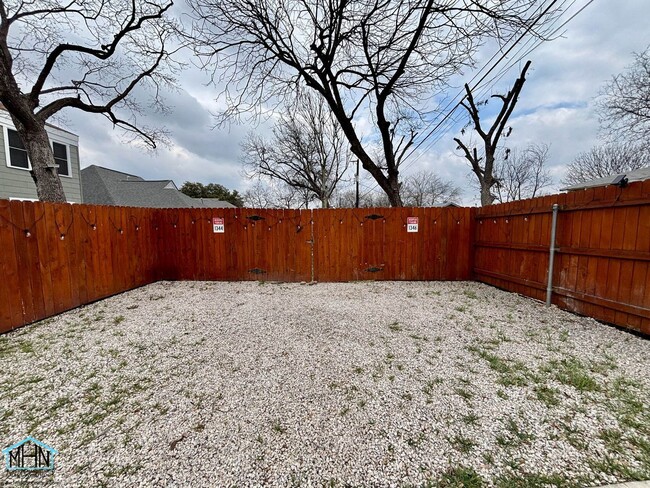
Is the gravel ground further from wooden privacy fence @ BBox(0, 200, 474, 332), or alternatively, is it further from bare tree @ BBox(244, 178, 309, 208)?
bare tree @ BBox(244, 178, 309, 208)

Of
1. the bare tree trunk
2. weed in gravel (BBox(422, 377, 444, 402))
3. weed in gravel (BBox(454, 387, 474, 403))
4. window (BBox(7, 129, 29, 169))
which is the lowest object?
weed in gravel (BBox(422, 377, 444, 402))

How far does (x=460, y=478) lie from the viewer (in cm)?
132

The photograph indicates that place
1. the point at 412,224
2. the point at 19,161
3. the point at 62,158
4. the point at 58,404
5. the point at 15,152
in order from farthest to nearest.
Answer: the point at 62,158
the point at 19,161
the point at 15,152
the point at 412,224
the point at 58,404

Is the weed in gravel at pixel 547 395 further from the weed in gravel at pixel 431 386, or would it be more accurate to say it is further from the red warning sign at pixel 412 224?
the red warning sign at pixel 412 224

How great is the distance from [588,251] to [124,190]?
18.8 metres

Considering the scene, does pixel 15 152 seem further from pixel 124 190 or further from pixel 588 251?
pixel 588 251

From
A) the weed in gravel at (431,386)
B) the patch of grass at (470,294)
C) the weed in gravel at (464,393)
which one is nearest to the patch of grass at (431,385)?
the weed in gravel at (431,386)

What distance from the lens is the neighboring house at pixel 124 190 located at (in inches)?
524

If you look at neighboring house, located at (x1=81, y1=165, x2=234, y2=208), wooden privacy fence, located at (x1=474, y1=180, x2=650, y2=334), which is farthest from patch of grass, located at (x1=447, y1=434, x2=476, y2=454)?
neighboring house, located at (x1=81, y1=165, x2=234, y2=208)

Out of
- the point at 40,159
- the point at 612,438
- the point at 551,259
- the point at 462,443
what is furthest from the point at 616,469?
the point at 40,159

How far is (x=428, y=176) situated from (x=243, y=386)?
29.1 metres

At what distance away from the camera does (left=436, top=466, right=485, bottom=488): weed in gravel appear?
128cm

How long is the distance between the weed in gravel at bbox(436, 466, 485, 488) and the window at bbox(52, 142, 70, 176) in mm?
14341

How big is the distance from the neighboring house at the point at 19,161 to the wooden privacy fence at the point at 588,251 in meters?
13.0
